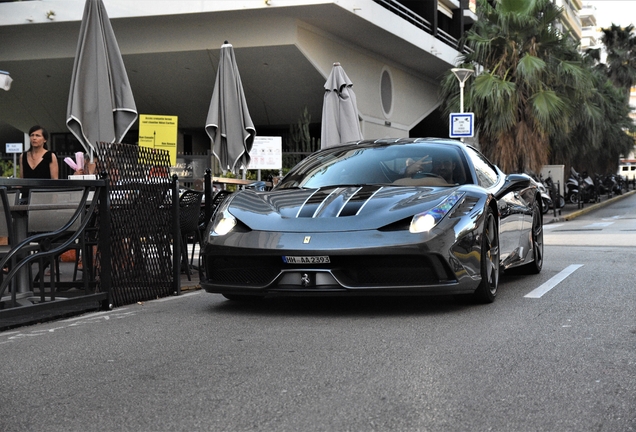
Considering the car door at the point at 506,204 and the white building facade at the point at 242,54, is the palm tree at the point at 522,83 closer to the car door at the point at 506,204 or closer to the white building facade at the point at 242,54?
the white building facade at the point at 242,54

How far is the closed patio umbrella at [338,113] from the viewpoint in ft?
56.6

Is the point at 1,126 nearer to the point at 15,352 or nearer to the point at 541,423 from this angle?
the point at 15,352

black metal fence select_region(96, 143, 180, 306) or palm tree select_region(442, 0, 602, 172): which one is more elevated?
palm tree select_region(442, 0, 602, 172)

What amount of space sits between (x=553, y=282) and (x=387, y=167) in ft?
6.65

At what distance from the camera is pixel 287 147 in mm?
35906

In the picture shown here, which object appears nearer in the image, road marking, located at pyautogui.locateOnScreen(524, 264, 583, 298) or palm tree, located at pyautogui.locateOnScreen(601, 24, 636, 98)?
road marking, located at pyautogui.locateOnScreen(524, 264, 583, 298)

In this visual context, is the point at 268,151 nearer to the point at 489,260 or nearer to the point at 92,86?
the point at 92,86

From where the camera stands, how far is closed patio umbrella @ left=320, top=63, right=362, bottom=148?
17250mm

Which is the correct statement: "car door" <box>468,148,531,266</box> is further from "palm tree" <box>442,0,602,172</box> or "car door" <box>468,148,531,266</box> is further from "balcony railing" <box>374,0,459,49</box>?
"balcony railing" <box>374,0,459,49</box>

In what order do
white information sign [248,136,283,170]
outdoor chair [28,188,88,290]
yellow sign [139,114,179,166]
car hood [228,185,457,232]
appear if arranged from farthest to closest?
white information sign [248,136,283,170] < yellow sign [139,114,179,166] < outdoor chair [28,188,88,290] < car hood [228,185,457,232]

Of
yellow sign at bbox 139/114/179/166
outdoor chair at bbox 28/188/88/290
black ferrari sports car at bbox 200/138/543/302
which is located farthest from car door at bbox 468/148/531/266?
yellow sign at bbox 139/114/179/166

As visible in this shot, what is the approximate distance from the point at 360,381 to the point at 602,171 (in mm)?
55899

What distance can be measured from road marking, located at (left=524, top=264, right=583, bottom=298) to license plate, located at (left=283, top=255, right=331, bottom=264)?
6.66ft

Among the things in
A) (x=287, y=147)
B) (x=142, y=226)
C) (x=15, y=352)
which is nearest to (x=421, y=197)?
(x=142, y=226)
